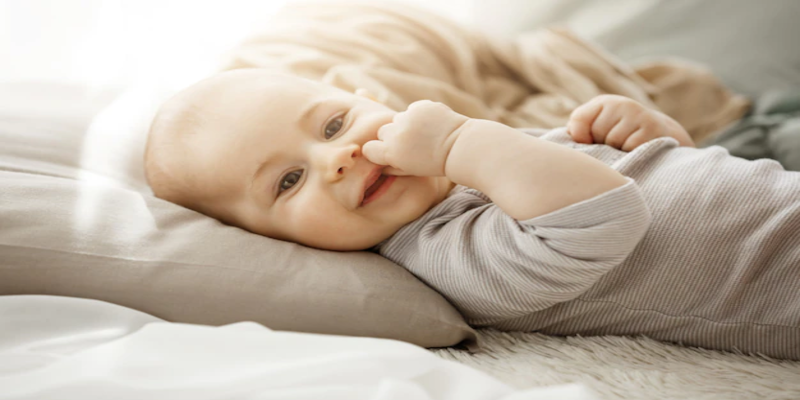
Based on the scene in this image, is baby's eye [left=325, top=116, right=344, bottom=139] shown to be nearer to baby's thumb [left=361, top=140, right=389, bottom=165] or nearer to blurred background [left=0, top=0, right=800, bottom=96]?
baby's thumb [left=361, top=140, right=389, bottom=165]

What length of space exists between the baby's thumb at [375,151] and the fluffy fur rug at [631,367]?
274 millimetres

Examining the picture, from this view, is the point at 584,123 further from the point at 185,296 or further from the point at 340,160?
the point at 185,296

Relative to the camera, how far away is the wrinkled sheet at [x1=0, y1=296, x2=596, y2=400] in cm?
57

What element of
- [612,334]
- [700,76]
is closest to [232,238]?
[612,334]

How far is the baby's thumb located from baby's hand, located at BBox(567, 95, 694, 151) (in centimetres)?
42

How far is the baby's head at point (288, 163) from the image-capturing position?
88 cm

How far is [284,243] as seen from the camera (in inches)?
34.4

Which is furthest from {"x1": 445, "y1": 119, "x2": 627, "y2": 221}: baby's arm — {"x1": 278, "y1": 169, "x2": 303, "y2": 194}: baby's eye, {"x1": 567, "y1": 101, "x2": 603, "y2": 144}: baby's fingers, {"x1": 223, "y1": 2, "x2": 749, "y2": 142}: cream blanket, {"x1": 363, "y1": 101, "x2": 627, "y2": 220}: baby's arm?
{"x1": 223, "y1": 2, "x2": 749, "y2": 142}: cream blanket

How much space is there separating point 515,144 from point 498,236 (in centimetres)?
13

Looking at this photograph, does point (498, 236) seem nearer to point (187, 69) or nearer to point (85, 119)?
point (85, 119)

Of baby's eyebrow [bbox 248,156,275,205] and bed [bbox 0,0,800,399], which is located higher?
baby's eyebrow [bbox 248,156,275,205]

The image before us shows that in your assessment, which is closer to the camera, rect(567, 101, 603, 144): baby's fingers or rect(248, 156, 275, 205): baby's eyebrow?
rect(248, 156, 275, 205): baby's eyebrow

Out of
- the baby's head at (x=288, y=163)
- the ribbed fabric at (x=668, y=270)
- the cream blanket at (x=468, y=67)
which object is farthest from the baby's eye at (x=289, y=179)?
the cream blanket at (x=468, y=67)

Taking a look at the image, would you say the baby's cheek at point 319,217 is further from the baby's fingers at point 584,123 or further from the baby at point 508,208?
the baby's fingers at point 584,123
